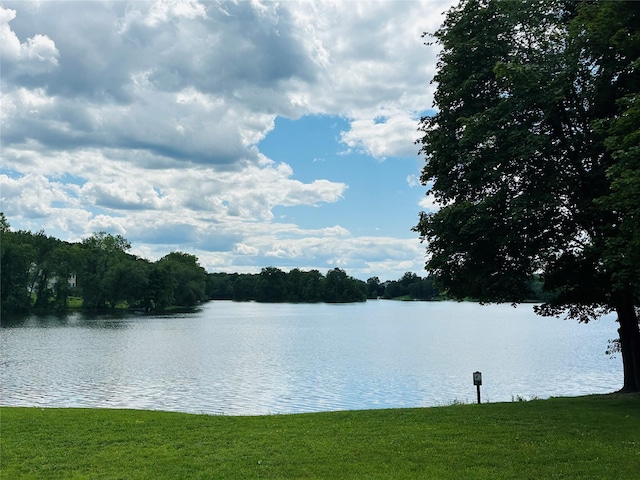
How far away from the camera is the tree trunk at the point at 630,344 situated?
58.4ft

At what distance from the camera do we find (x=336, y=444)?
34.5 feet

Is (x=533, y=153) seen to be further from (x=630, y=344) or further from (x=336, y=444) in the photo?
(x=336, y=444)

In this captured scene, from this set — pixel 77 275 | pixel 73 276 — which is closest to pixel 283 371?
pixel 77 275

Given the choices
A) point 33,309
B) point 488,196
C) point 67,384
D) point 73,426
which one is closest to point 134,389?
point 67,384

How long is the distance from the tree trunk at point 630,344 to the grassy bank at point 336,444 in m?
4.30

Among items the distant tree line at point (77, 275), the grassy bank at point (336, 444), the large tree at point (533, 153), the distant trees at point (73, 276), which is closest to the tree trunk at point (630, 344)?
the large tree at point (533, 153)

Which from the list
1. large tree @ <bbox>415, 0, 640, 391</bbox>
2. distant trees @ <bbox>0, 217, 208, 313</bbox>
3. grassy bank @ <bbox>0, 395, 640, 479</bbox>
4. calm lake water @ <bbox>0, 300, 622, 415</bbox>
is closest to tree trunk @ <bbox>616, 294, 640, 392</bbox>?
large tree @ <bbox>415, 0, 640, 391</bbox>

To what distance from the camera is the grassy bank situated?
350 inches

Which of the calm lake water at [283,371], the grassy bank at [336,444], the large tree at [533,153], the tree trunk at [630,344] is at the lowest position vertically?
the calm lake water at [283,371]

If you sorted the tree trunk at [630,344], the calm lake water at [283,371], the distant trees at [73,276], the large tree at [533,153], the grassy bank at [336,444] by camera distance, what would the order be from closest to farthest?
the grassy bank at [336,444]
the large tree at [533,153]
the tree trunk at [630,344]
the calm lake water at [283,371]
the distant trees at [73,276]

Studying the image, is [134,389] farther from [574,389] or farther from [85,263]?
[85,263]

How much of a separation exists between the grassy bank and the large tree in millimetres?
4031

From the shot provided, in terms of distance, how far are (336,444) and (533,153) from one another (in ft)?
30.0

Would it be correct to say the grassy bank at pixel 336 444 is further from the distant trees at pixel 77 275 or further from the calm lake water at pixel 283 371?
the distant trees at pixel 77 275
